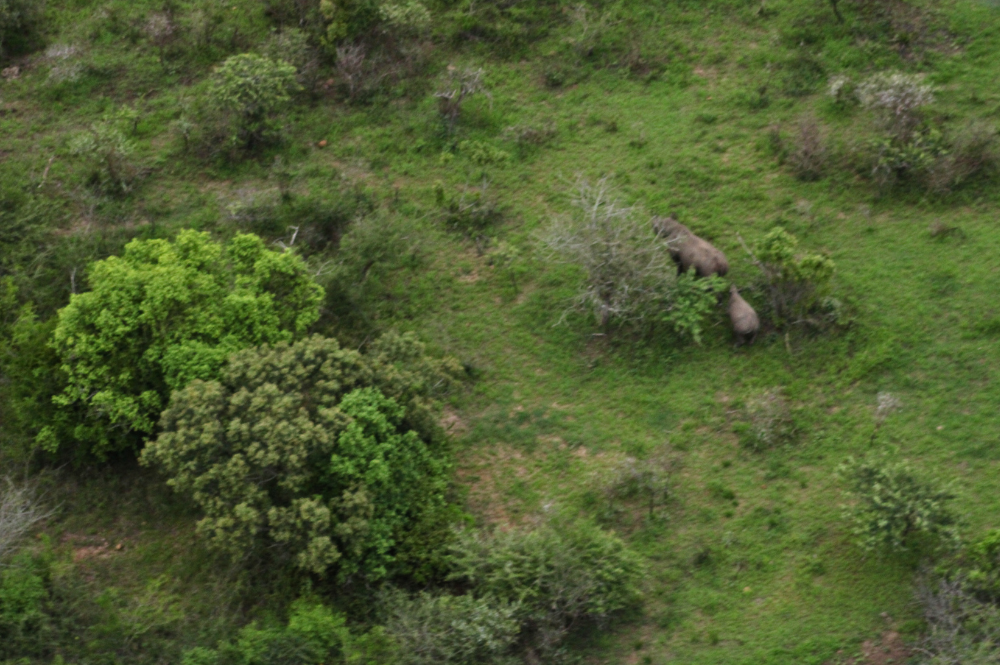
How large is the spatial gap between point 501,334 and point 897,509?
7.19 metres

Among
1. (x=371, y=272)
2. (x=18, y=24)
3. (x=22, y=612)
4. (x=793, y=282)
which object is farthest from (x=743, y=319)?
(x=18, y=24)

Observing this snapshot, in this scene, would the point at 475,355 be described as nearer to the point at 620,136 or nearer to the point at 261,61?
the point at 620,136

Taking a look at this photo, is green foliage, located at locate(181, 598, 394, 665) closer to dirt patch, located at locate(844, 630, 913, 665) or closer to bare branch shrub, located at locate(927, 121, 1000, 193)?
dirt patch, located at locate(844, 630, 913, 665)

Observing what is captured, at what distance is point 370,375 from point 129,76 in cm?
1286

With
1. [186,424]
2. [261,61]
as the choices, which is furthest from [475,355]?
[261,61]

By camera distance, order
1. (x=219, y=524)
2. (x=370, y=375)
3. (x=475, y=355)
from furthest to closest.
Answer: (x=475, y=355) → (x=370, y=375) → (x=219, y=524)

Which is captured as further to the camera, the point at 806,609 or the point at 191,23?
the point at 191,23

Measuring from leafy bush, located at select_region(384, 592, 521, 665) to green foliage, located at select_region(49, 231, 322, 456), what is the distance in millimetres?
4655

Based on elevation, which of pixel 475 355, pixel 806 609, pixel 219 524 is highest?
pixel 219 524

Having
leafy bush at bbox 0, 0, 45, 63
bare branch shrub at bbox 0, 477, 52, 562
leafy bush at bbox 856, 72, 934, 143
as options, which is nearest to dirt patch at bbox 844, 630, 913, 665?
leafy bush at bbox 856, 72, 934, 143

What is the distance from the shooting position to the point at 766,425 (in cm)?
1520

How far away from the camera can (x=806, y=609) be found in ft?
43.2

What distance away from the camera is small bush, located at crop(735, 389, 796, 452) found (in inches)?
597

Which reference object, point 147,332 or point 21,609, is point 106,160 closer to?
point 147,332
